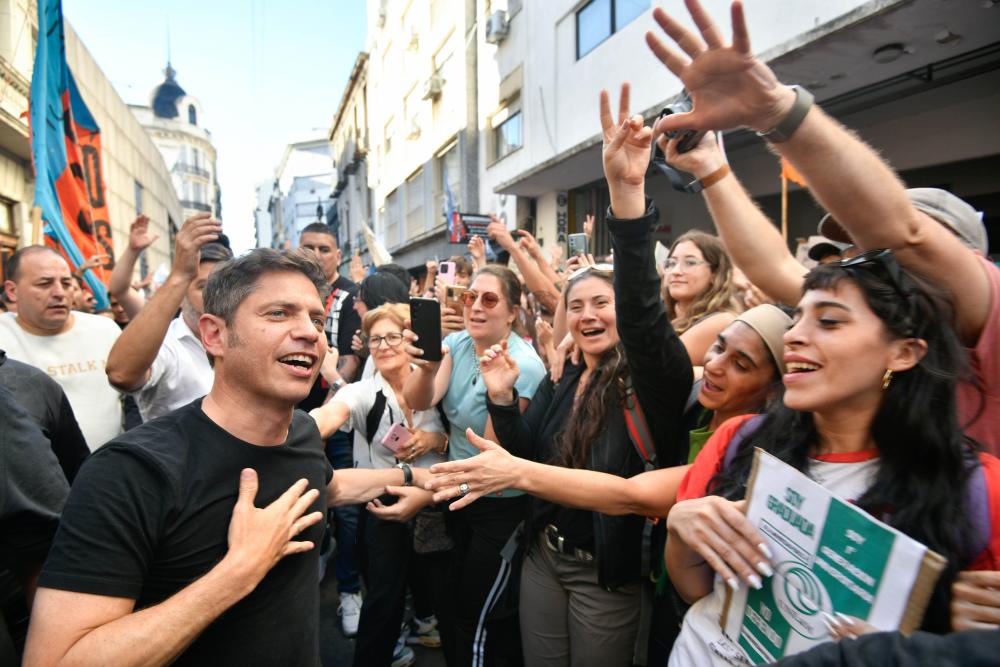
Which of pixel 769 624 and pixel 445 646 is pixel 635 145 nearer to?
pixel 769 624

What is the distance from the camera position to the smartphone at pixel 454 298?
10.7 ft

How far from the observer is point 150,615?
3.84 feet

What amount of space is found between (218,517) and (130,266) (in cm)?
269

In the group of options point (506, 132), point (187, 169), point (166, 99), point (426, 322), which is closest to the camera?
point (426, 322)

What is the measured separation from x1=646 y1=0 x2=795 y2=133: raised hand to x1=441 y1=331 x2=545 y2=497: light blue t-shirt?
154 cm

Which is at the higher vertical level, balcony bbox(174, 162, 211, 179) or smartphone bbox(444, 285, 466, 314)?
balcony bbox(174, 162, 211, 179)

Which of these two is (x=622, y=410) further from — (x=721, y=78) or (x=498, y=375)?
(x=721, y=78)

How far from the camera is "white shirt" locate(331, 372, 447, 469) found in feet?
9.49

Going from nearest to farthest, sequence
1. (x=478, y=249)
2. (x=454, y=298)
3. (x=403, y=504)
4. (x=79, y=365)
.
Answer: (x=403, y=504) < (x=79, y=365) < (x=454, y=298) < (x=478, y=249)

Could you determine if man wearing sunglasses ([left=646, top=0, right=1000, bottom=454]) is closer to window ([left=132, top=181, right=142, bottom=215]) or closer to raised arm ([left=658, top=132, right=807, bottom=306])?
raised arm ([left=658, top=132, right=807, bottom=306])

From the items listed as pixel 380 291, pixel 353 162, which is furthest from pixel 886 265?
pixel 353 162

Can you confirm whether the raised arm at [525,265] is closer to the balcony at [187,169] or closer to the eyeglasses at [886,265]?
the eyeglasses at [886,265]

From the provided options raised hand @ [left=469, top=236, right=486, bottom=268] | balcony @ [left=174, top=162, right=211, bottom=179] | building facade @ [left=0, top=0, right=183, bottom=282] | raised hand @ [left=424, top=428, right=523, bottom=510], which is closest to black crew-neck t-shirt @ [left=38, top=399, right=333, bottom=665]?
raised hand @ [left=424, top=428, right=523, bottom=510]

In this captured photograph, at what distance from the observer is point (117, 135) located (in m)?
16.9
